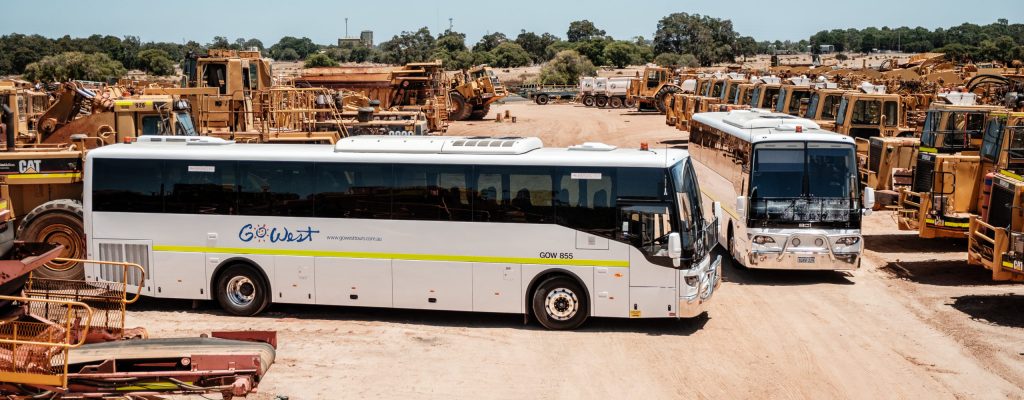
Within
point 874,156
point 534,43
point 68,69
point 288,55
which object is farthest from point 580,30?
point 874,156

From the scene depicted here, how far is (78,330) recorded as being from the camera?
34.5 ft

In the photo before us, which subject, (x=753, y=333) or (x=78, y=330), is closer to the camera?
(x=78, y=330)

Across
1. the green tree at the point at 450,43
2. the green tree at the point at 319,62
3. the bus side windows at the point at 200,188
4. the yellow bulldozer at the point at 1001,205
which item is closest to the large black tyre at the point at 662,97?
the yellow bulldozer at the point at 1001,205

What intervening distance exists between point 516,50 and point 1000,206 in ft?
351

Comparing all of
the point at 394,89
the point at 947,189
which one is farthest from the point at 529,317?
the point at 394,89

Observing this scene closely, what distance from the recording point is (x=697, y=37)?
422 ft

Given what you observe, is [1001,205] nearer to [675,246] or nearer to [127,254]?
[675,246]

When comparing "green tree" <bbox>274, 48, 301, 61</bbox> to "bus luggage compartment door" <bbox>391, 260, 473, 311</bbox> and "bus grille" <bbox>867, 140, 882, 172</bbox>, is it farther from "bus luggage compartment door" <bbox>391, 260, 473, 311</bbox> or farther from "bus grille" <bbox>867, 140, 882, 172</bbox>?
"bus luggage compartment door" <bbox>391, 260, 473, 311</bbox>

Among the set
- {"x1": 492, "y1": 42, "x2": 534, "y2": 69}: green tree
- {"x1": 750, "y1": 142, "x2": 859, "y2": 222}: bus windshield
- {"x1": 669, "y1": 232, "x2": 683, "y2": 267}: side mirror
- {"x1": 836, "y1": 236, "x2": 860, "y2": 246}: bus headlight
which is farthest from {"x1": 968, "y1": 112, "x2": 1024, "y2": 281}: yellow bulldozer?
{"x1": 492, "y1": 42, "x2": 534, "y2": 69}: green tree

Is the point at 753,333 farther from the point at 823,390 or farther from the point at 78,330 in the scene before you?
the point at 78,330

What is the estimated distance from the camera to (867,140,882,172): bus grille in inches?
1001

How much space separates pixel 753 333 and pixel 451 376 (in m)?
4.42

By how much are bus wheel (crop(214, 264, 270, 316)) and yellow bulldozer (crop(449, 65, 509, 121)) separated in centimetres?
3835

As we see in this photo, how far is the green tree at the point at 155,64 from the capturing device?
97.3 m
